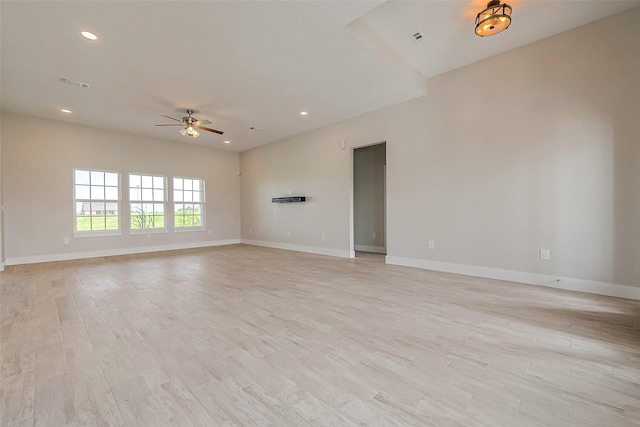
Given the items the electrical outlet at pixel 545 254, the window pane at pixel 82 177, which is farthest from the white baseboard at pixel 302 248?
the window pane at pixel 82 177

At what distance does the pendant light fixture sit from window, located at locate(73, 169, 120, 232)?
8.06 metres

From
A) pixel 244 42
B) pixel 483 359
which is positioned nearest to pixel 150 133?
pixel 244 42

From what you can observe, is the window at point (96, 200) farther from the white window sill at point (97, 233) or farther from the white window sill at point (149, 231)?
the white window sill at point (149, 231)

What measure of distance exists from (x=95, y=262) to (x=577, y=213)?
337 inches

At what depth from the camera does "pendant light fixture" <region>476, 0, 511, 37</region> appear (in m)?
2.81

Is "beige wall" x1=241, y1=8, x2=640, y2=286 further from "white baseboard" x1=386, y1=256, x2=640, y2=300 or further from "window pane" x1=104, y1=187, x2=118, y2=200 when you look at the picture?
"window pane" x1=104, y1=187, x2=118, y2=200

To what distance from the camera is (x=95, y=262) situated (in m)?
5.53

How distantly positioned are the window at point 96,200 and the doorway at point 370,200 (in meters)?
6.33

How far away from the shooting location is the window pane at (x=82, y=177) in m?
6.06

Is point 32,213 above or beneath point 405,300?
above

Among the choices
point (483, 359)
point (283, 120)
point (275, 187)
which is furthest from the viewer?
point (275, 187)

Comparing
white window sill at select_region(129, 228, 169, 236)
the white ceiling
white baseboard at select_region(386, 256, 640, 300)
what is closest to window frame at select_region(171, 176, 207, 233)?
white window sill at select_region(129, 228, 169, 236)

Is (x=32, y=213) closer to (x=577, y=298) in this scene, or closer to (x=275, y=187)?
(x=275, y=187)

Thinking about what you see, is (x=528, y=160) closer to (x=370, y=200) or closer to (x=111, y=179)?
(x=370, y=200)
